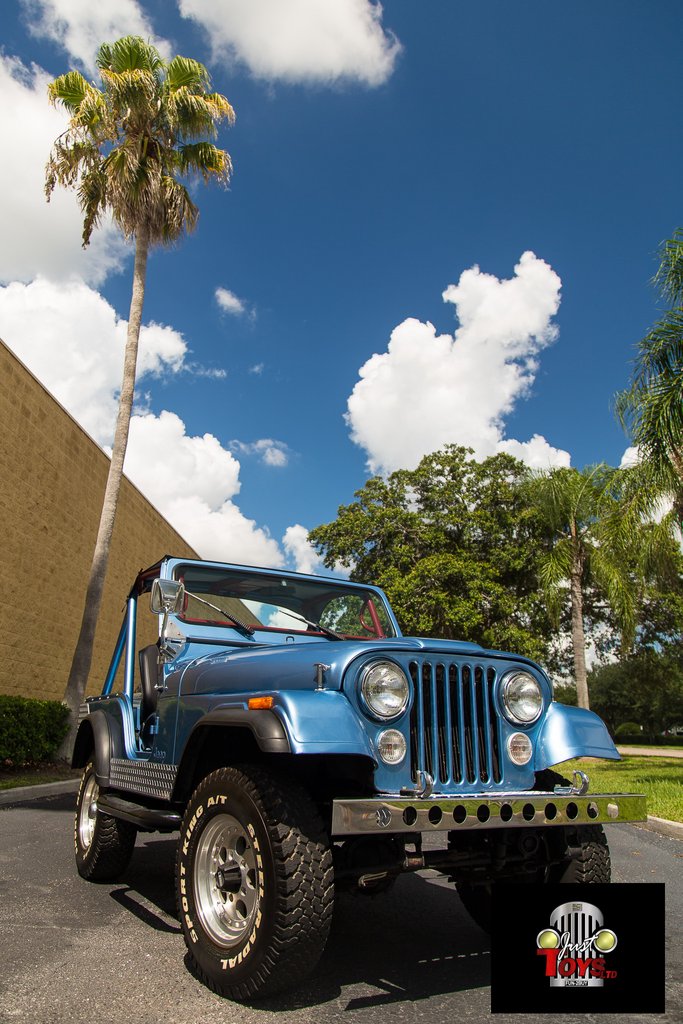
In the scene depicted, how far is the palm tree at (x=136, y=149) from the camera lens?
14680 millimetres

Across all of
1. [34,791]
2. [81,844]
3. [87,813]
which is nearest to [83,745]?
[87,813]

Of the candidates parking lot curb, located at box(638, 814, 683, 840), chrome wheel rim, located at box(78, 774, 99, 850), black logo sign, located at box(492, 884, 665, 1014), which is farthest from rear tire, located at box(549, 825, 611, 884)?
parking lot curb, located at box(638, 814, 683, 840)

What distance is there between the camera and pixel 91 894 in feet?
15.5

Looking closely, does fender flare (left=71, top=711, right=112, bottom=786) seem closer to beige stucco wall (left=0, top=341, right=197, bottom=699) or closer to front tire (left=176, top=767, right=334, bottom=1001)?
front tire (left=176, top=767, right=334, bottom=1001)

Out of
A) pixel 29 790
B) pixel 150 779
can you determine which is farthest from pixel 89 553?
pixel 150 779

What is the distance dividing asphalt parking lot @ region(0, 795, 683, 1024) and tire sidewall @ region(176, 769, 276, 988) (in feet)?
0.46

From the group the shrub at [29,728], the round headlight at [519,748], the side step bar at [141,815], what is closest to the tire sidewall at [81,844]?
the side step bar at [141,815]

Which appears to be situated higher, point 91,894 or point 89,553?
point 89,553

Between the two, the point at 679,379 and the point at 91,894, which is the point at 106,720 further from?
the point at 679,379

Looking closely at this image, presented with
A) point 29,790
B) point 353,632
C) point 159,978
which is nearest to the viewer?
point 159,978

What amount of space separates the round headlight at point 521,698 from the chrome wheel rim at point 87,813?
9.76 feet

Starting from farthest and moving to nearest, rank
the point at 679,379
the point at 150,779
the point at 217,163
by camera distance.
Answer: the point at 217,163, the point at 679,379, the point at 150,779

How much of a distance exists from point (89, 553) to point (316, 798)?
1489cm

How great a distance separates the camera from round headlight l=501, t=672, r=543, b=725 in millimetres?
3514
